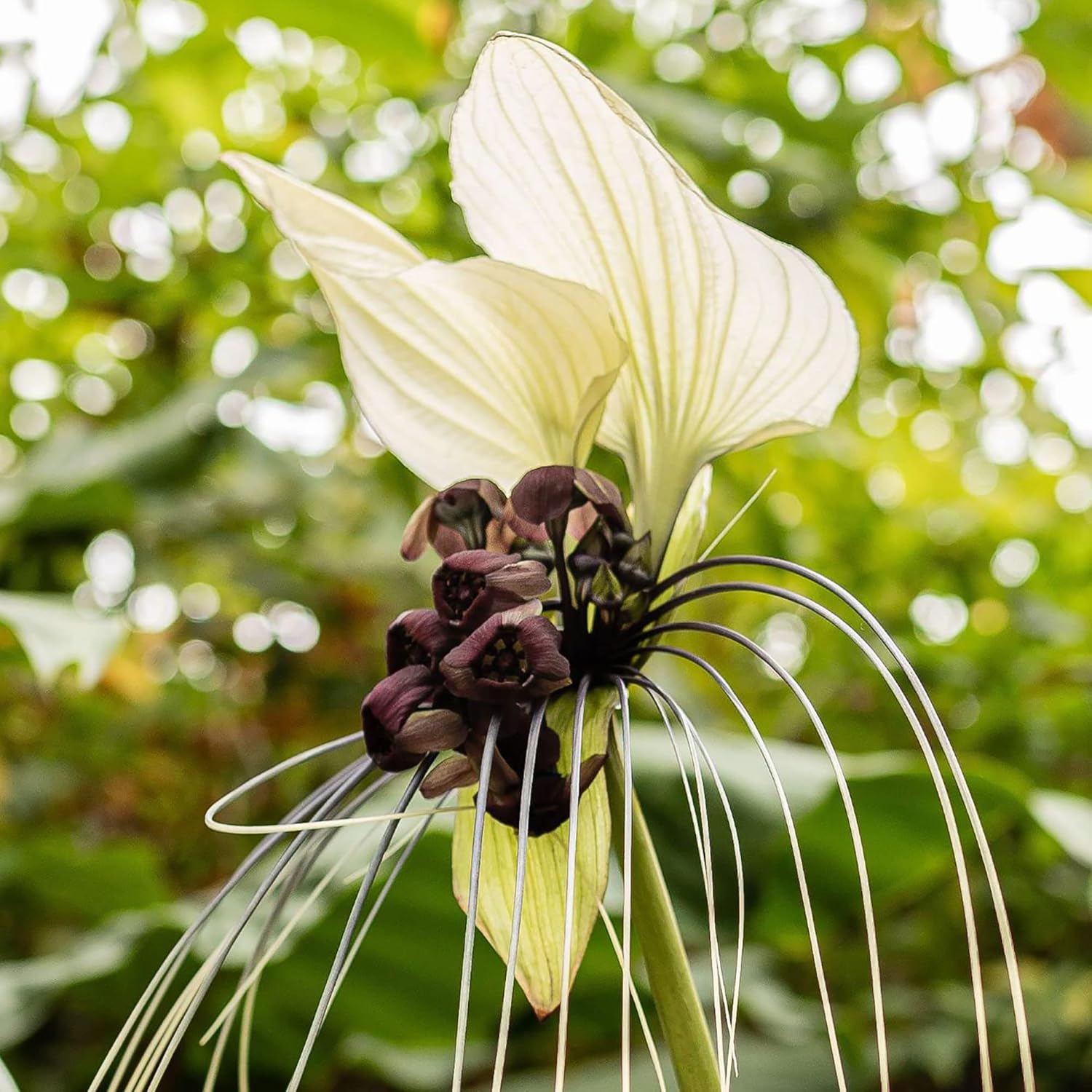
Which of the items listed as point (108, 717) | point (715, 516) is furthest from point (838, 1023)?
point (108, 717)

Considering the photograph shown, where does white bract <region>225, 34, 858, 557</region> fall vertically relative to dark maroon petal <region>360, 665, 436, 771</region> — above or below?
above

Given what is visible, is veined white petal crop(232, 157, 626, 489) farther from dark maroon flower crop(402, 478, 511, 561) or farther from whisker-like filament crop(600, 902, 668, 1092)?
whisker-like filament crop(600, 902, 668, 1092)

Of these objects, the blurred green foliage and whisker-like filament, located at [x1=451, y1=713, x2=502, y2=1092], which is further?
the blurred green foliage

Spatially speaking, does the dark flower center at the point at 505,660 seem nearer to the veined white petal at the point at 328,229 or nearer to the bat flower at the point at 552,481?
the bat flower at the point at 552,481

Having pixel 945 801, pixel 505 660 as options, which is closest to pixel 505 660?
pixel 505 660

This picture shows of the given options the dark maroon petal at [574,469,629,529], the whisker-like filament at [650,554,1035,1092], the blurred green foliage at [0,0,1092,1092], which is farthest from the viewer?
the blurred green foliage at [0,0,1092,1092]

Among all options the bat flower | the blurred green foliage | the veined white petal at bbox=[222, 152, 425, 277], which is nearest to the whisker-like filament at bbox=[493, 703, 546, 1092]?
the bat flower
